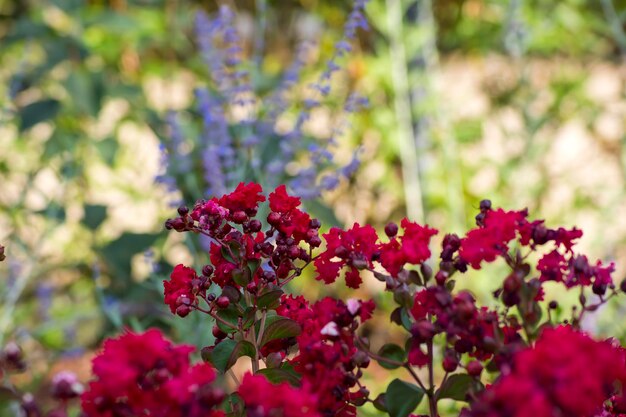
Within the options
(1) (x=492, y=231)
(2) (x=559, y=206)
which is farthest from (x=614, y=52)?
(1) (x=492, y=231)

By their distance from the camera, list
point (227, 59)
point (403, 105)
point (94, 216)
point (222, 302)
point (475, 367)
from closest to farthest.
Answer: point (475, 367) → point (222, 302) → point (227, 59) → point (94, 216) → point (403, 105)

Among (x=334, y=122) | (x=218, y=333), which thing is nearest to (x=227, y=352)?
(x=218, y=333)

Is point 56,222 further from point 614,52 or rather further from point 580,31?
point 614,52

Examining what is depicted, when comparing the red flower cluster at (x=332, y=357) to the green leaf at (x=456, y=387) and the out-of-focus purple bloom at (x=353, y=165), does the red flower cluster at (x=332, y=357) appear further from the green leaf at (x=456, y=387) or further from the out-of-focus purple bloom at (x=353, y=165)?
the out-of-focus purple bloom at (x=353, y=165)

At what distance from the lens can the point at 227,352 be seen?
0.70m

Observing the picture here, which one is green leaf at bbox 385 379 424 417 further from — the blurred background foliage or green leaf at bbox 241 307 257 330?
the blurred background foliage

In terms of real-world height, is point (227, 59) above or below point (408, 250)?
above

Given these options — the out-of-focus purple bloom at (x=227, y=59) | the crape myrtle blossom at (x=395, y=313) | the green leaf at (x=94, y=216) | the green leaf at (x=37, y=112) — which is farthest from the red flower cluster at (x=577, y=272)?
the green leaf at (x=37, y=112)

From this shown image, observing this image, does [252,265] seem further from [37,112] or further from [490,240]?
[37,112]

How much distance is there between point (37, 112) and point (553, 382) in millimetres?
1933

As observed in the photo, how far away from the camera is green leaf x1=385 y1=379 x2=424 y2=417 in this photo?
638 millimetres

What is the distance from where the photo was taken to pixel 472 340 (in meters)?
0.61

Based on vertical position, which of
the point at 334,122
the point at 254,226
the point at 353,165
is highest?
the point at 334,122

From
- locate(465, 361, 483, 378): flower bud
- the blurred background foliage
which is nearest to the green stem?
the blurred background foliage
